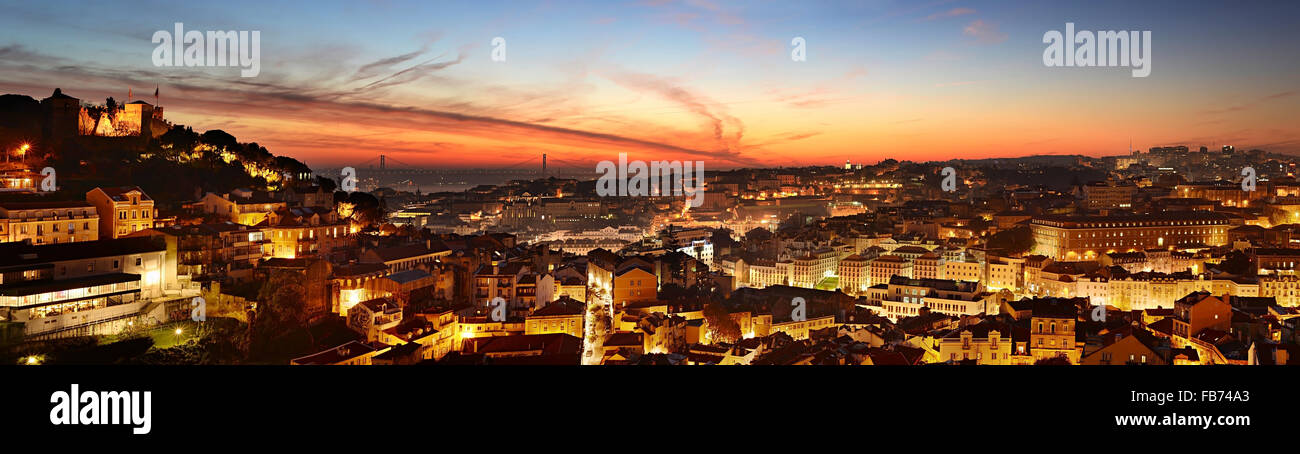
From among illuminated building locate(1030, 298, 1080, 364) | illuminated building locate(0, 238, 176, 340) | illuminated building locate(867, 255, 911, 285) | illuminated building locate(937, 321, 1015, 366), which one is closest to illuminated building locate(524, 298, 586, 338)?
illuminated building locate(0, 238, 176, 340)

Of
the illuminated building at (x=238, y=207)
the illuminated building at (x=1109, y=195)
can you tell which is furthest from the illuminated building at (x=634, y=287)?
the illuminated building at (x=1109, y=195)

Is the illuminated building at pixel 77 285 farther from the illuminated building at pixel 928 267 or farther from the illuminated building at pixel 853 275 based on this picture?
the illuminated building at pixel 928 267

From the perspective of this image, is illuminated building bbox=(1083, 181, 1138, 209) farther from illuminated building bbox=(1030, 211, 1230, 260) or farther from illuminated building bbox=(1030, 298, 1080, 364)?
illuminated building bbox=(1030, 298, 1080, 364)

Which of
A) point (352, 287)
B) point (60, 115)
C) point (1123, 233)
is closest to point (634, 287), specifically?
point (352, 287)

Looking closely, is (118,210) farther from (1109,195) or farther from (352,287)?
(1109,195)
